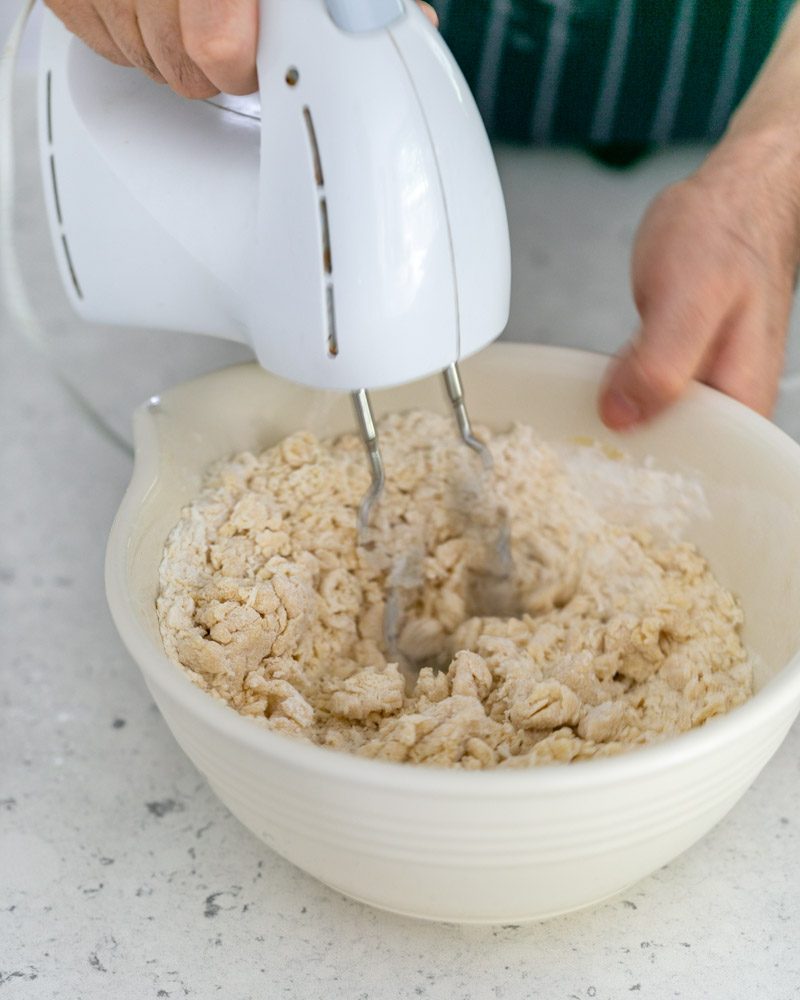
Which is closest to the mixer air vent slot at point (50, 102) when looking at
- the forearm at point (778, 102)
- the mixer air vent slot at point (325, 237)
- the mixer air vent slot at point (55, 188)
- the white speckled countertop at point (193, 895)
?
the mixer air vent slot at point (55, 188)

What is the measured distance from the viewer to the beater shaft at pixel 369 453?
68 centimetres

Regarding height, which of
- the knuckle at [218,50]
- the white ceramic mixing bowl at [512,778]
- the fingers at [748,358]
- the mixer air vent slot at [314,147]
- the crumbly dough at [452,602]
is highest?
the knuckle at [218,50]

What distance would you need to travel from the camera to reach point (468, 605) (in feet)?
2.53

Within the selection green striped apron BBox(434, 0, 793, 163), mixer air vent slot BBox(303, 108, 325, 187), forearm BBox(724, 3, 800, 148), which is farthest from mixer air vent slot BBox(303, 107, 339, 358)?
green striped apron BBox(434, 0, 793, 163)

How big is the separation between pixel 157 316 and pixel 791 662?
434 mm

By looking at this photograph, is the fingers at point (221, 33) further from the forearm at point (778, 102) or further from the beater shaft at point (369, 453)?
the forearm at point (778, 102)

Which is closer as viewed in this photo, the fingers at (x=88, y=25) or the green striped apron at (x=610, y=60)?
the fingers at (x=88, y=25)

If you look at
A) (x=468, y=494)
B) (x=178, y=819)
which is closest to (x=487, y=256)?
(x=468, y=494)

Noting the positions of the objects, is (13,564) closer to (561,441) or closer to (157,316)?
(157,316)

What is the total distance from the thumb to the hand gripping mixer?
0.11 metres

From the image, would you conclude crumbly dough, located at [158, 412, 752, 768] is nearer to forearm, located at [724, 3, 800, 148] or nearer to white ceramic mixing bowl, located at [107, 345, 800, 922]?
white ceramic mixing bowl, located at [107, 345, 800, 922]

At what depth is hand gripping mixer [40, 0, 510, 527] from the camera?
0.55 metres

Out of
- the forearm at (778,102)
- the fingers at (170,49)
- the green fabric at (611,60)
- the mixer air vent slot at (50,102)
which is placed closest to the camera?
the fingers at (170,49)

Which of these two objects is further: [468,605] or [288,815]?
[468,605]
